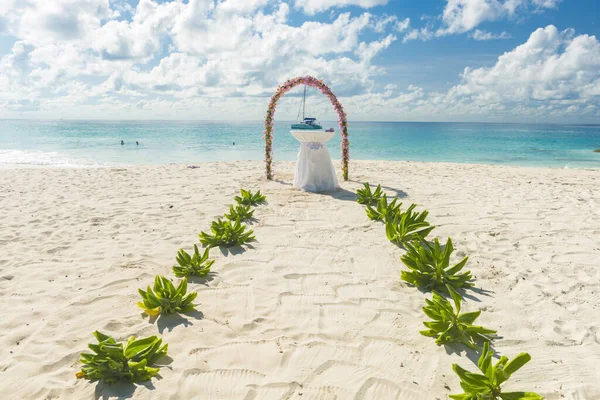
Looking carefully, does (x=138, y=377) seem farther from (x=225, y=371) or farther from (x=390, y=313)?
(x=390, y=313)

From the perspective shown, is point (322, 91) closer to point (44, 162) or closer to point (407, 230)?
point (407, 230)

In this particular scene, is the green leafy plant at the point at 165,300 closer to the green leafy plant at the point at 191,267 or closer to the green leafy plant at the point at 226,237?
the green leafy plant at the point at 191,267

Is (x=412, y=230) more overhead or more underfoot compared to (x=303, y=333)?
more overhead

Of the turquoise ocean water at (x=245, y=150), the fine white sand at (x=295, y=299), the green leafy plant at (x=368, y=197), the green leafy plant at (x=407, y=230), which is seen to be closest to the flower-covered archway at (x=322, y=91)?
the green leafy plant at (x=368, y=197)

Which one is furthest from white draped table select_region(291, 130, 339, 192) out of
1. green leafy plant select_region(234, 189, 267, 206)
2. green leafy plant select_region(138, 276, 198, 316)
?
green leafy plant select_region(138, 276, 198, 316)

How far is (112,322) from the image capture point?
10.4 ft

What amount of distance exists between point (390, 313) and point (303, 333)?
35.2 inches

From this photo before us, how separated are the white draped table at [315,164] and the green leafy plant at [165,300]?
5248 millimetres

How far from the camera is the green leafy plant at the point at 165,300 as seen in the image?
3254 mm

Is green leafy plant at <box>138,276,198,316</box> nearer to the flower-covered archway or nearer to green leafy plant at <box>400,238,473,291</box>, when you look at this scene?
green leafy plant at <box>400,238,473,291</box>

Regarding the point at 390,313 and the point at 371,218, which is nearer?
the point at 390,313

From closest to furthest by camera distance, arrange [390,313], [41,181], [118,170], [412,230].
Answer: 1. [390,313]
2. [412,230]
3. [41,181]
4. [118,170]

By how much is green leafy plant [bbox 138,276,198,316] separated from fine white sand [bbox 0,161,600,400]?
0.12 meters

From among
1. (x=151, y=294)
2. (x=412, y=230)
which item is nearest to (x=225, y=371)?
(x=151, y=294)
